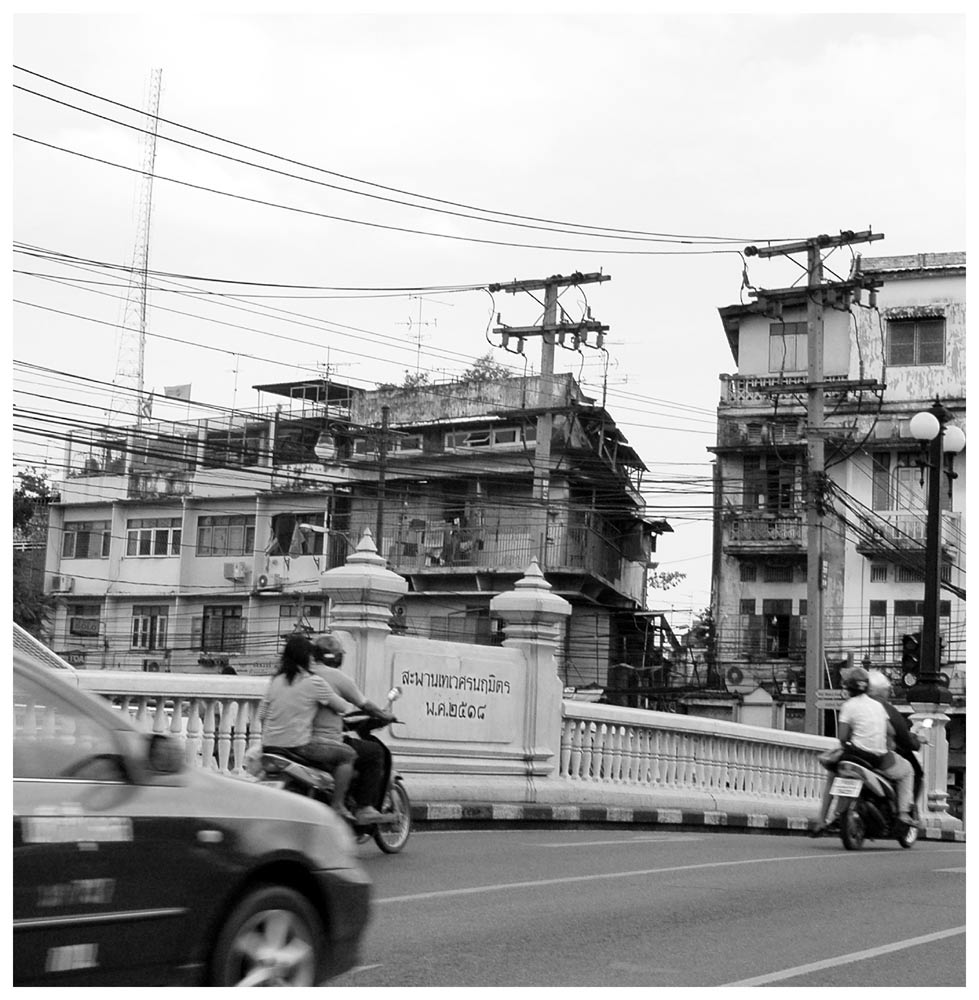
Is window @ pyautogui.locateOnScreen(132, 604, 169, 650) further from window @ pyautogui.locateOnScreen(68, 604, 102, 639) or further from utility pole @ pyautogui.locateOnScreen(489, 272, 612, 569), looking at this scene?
utility pole @ pyautogui.locateOnScreen(489, 272, 612, 569)

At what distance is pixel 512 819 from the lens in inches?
637

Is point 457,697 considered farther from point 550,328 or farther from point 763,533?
point 763,533

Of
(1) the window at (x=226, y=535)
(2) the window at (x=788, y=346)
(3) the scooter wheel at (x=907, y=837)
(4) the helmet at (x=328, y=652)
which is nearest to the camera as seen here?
(4) the helmet at (x=328, y=652)

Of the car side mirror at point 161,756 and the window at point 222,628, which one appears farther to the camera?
the window at point 222,628

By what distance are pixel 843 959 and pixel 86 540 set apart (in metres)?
53.0

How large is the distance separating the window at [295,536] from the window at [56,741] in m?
46.7

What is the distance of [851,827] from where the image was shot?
14.9 metres

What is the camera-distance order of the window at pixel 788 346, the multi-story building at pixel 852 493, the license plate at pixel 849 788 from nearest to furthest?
the license plate at pixel 849 788
the multi-story building at pixel 852 493
the window at pixel 788 346

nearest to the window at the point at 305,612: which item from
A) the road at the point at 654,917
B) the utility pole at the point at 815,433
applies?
the utility pole at the point at 815,433

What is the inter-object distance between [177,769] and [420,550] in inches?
1781

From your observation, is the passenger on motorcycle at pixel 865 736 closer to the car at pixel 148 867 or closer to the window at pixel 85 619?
the car at pixel 148 867

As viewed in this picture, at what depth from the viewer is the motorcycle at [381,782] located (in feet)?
37.1

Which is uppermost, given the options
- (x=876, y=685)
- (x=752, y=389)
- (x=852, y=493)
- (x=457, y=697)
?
(x=752, y=389)

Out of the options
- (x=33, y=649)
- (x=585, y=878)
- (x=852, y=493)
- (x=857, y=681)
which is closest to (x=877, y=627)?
(x=852, y=493)
